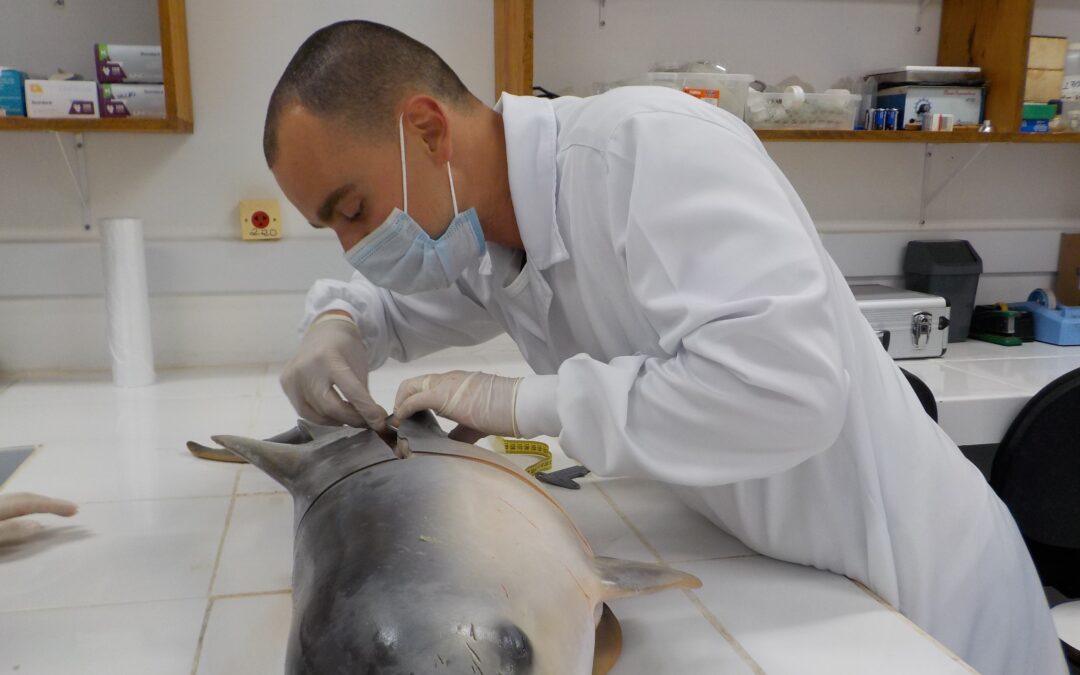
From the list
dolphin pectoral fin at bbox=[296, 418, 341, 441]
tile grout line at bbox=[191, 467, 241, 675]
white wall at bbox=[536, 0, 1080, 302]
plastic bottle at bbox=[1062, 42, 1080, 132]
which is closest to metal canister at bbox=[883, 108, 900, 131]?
white wall at bbox=[536, 0, 1080, 302]

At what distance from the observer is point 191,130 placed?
6.69 feet

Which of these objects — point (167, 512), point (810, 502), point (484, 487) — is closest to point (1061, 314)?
point (810, 502)

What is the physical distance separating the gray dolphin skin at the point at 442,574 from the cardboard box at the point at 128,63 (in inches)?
51.9

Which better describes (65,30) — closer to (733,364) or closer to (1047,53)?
(733,364)

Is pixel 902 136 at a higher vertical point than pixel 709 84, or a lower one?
lower

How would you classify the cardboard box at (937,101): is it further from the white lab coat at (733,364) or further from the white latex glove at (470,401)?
the white latex glove at (470,401)

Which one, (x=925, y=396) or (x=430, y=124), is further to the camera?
(x=925, y=396)

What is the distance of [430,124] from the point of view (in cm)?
108

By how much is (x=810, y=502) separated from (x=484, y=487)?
464 millimetres

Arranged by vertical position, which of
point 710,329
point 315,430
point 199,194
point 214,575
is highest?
point 199,194

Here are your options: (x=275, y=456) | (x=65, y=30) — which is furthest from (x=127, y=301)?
(x=275, y=456)

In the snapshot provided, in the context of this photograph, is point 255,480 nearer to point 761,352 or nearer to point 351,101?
point 351,101

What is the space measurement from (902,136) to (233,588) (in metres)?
1.93

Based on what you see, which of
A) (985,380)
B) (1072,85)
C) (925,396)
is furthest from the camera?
(1072,85)
